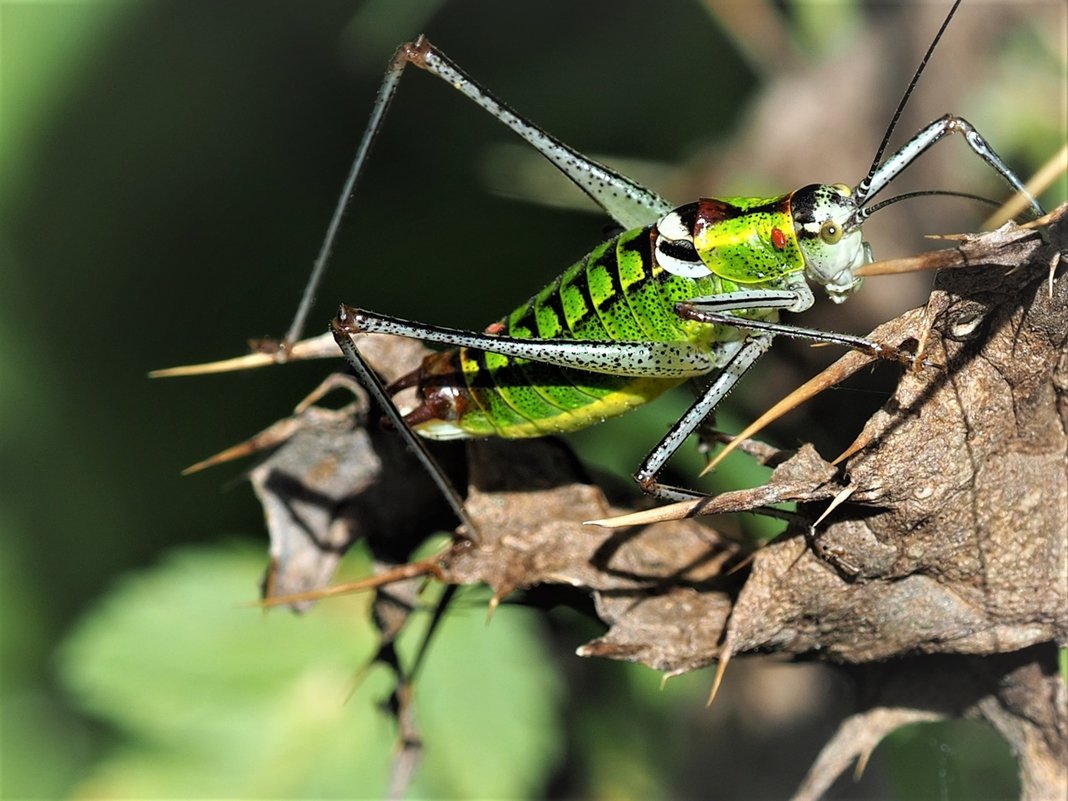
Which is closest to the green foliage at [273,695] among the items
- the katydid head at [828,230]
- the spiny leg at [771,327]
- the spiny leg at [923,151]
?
the spiny leg at [771,327]

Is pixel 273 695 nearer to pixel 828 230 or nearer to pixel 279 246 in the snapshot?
pixel 279 246

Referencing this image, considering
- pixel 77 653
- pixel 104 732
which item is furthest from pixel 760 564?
pixel 104 732

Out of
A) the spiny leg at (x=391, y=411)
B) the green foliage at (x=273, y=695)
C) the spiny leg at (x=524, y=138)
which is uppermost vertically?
the spiny leg at (x=524, y=138)

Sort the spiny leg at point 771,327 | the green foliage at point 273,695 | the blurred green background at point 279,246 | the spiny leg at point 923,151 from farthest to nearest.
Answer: the blurred green background at point 279,246, the green foliage at point 273,695, the spiny leg at point 923,151, the spiny leg at point 771,327

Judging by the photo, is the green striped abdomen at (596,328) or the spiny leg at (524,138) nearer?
the green striped abdomen at (596,328)

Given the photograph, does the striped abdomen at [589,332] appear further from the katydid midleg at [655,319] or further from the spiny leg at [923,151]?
the spiny leg at [923,151]

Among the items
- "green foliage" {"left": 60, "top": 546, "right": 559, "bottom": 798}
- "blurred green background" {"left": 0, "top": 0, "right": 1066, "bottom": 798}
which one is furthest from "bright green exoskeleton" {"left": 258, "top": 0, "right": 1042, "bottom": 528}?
"green foliage" {"left": 60, "top": 546, "right": 559, "bottom": 798}

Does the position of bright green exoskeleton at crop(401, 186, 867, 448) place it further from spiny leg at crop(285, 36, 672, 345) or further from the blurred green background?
the blurred green background

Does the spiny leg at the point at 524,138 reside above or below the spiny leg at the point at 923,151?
above
